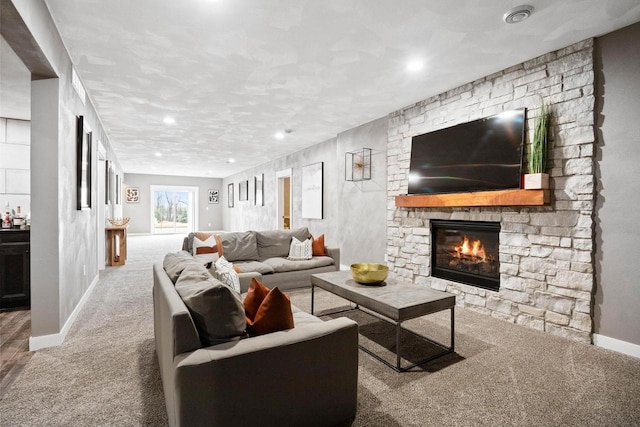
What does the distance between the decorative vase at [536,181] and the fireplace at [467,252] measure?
23.5 inches

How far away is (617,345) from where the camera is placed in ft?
8.41

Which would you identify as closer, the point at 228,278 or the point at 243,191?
the point at 228,278

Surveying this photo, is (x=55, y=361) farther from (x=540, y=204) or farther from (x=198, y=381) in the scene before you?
(x=540, y=204)

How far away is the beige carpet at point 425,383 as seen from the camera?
5.76 feet

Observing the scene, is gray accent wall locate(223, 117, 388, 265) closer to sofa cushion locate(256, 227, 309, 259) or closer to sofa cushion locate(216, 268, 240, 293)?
sofa cushion locate(256, 227, 309, 259)

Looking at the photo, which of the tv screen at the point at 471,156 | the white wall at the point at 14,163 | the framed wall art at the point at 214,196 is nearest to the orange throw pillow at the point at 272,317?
the tv screen at the point at 471,156

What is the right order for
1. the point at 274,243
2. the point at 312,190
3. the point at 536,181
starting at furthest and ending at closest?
the point at 312,190
the point at 274,243
the point at 536,181

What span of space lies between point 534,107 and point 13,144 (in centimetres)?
639

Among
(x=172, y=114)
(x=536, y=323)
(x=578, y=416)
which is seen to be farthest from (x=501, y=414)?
(x=172, y=114)

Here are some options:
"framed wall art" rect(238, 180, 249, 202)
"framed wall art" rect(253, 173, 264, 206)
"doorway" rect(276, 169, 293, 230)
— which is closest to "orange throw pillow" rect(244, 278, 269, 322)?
"doorway" rect(276, 169, 293, 230)

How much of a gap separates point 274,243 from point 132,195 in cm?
1005

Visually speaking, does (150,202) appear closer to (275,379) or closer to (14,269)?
(14,269)

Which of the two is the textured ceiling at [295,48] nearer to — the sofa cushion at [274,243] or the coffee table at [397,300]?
the sofa cushion at [274,243]

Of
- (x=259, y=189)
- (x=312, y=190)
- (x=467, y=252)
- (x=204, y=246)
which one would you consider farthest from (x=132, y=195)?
(x=467, y=252)
